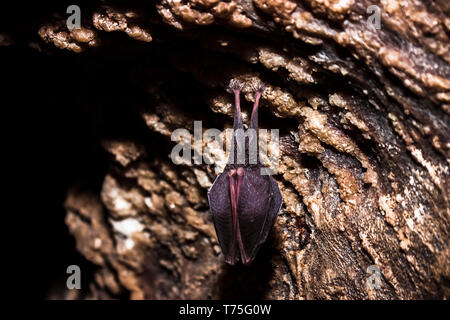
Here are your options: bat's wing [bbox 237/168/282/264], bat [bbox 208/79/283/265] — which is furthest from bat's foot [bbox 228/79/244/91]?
bat's wing [bbox 237/168/282/264]

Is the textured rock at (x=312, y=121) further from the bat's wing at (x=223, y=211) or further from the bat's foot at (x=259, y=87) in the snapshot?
the bat's wing at (x=223, y=211)

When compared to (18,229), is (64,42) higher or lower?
higher

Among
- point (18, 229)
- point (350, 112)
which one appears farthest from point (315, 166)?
point (18, 229)

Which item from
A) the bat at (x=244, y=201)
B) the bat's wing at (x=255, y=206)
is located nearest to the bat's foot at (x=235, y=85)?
the bat at (x=244, y=201)

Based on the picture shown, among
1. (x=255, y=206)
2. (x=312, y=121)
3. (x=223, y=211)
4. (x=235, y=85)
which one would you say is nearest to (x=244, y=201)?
(x=255, y=206)

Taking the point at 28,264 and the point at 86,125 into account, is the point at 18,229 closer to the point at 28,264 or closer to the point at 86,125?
the point at 28,264
